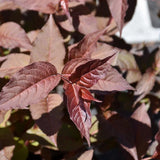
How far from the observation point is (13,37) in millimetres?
841

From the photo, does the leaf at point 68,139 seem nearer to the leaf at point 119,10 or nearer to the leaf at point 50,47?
the leaf at point 50,47

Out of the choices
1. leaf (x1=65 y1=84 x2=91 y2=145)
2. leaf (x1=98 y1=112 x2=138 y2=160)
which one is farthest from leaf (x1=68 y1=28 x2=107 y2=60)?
leaf (x1=98 y1=112 x2=138 y2=160)

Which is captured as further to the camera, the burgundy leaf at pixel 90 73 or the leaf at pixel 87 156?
the leaf at pixel 87 156

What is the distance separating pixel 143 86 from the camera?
98 centimetres

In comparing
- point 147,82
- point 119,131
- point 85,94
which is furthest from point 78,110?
point 147,82

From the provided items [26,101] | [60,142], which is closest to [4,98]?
[26,101]

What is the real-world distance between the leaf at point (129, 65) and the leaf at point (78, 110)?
352 mm

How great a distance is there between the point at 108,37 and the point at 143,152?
0.38 metres

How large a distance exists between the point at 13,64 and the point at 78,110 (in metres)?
0.25

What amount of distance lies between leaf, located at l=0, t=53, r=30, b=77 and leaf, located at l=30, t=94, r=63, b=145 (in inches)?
4.2

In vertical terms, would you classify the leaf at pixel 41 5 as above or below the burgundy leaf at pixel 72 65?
above

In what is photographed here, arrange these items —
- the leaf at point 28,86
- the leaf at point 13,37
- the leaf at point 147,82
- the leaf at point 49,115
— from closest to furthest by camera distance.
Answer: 1. the leaf at point 28,86
2. the leaf at point 49,115
3. the leaf at point 13,37
4. the leaf at point 147,82

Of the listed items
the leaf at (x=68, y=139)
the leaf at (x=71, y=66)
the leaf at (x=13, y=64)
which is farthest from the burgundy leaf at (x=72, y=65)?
the leaf at (x=68, y=139)

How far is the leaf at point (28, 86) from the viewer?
0.60 m
